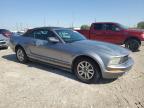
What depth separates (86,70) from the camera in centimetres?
491

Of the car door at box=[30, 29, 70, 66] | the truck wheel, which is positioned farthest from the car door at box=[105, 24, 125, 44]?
the car door at box=[30, 29, 70, 66]

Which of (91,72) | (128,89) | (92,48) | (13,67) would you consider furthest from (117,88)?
(13,67)

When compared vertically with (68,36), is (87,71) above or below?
below

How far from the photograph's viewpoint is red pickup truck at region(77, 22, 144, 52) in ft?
35.5

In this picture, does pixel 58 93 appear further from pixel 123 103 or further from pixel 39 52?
pixel 39 52

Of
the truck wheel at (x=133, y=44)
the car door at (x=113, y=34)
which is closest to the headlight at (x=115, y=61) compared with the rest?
the truck wheel at (x=133, y=44)

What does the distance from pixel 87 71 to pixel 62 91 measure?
951mm

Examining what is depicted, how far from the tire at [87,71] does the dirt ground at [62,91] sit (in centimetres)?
17

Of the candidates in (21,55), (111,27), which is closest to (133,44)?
(111,27)

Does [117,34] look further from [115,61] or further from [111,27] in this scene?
[115,61]

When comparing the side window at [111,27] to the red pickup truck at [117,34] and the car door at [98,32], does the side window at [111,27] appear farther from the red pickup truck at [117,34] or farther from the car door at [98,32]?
the car door at [98,32]

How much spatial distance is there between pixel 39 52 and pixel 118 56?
2767mm

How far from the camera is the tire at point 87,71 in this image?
187 inches

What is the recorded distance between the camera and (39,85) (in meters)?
4.71
